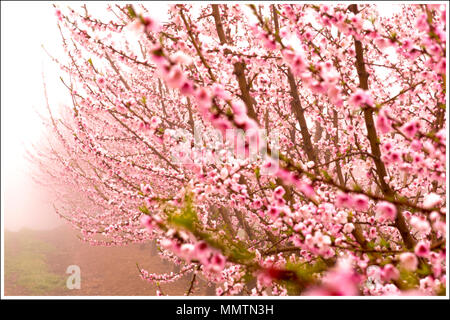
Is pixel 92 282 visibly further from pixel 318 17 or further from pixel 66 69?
pixel 318 17

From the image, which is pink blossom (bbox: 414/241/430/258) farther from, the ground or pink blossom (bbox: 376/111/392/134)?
the ground

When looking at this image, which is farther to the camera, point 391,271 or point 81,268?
point 81,268

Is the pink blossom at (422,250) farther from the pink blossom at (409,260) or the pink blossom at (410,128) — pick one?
the pink blossom at (410,128)

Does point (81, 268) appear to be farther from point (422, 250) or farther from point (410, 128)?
point (410, 128)

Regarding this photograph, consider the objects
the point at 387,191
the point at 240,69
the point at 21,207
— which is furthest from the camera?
the point at 21,207

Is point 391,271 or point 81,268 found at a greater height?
point 391,271

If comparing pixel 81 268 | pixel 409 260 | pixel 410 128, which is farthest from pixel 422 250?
pixel 81 268

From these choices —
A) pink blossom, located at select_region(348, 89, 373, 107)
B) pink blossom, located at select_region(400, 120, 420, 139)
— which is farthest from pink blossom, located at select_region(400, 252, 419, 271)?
pink blossom, located at select_region(348, 89, 373, 107)

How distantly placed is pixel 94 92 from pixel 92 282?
34.2 ft

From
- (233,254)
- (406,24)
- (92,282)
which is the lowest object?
(92,282)

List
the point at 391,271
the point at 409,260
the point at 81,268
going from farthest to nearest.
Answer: the point at 81,268, the point at 391,271, the point at 409,260

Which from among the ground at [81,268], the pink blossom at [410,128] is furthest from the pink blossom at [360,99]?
the ground at [81,268]

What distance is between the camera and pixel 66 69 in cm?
506
